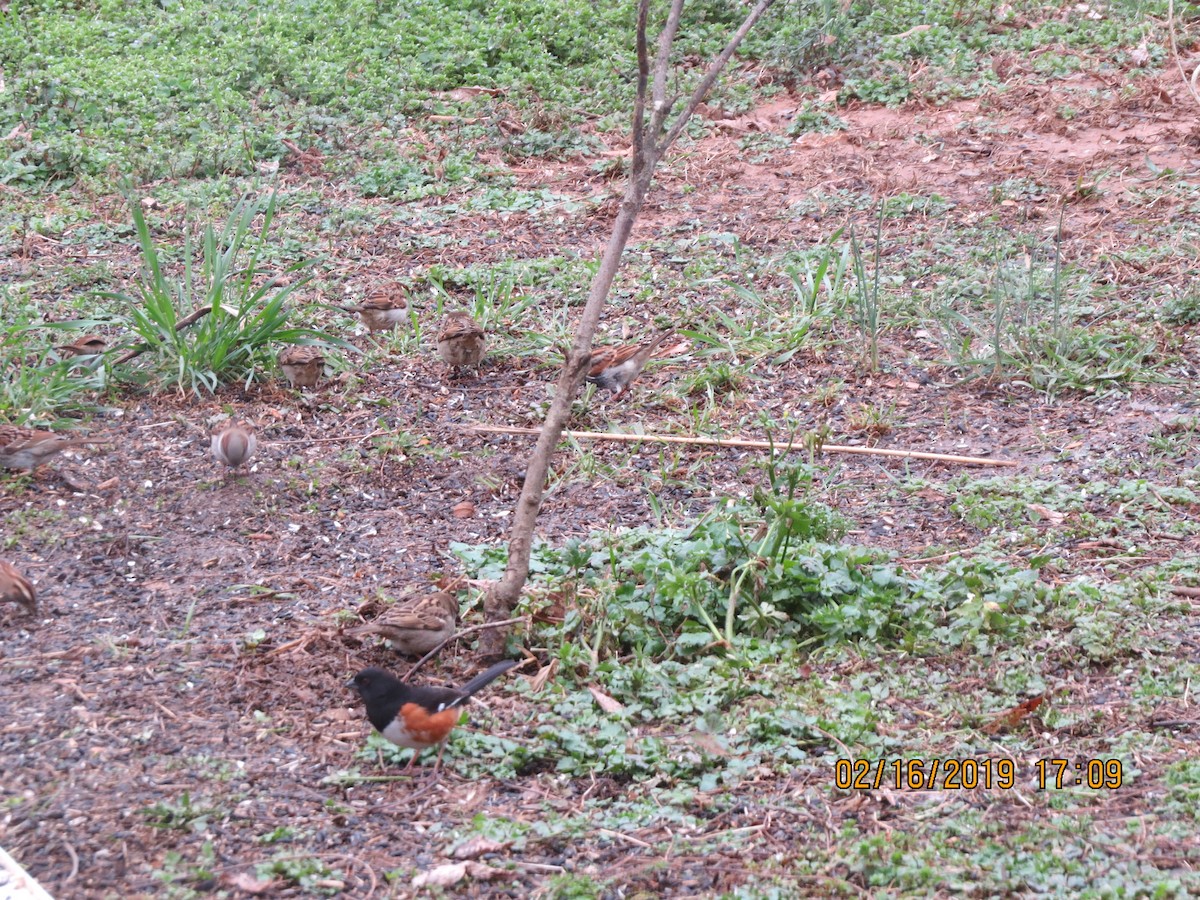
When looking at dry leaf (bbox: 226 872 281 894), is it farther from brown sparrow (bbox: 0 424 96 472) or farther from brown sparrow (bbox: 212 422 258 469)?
brown sparrow (bbox: 0 424 96 472)

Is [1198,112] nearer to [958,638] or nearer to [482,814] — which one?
[958,638]

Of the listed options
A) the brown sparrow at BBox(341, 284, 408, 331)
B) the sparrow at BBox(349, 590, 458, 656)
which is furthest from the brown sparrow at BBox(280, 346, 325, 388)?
the sparrow at BBox(349, 590, 458, 656)

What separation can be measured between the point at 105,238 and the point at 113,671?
16.7 feet

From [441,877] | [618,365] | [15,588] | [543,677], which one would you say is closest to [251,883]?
[441,877]

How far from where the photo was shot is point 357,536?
16.4 ft

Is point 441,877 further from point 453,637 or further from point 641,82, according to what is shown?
point 641,82

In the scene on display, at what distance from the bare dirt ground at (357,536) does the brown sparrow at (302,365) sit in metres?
0.12

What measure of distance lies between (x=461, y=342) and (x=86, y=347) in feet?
6.39

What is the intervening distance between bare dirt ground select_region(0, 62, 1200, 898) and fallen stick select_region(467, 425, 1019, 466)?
65 mm

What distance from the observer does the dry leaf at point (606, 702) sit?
146 inches

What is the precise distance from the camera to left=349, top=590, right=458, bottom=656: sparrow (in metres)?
3.87

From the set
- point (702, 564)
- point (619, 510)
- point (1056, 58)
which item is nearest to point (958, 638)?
point (702, 564)
